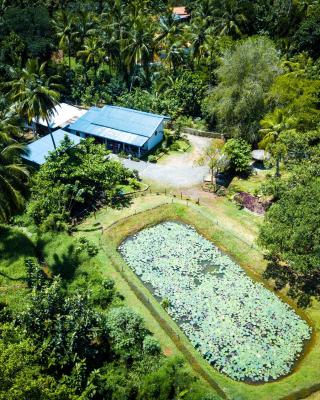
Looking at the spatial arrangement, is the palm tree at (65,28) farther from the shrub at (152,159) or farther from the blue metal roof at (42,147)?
the shrub at (152,159)

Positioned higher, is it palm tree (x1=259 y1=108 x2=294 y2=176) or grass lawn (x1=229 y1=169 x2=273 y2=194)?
palm tree (x1=259 y1=108 x2=294 y2=176)

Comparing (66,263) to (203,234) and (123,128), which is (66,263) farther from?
(123,128)

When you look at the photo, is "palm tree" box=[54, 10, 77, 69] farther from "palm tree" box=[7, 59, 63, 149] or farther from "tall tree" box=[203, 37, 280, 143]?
"tall tree" box=[203, 37, 280, 143]

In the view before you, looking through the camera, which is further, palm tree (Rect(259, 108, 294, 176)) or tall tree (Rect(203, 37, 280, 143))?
tall tree (Rect(203, 37, 280, 143))

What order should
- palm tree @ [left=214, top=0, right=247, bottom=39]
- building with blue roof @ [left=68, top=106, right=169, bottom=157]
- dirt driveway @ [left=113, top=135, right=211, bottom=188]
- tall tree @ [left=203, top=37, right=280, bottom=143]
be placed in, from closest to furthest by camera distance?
dirt driveway @ [left=113, top=135, right=211, bottom=188] < tall tree @ [left=203, top=37, right=280, bottom=143] < building with blue roof @ [left=68, top=106, right=169, bottom=157] < palm tree @ [left=214, top=0, right=247, bottom=39]

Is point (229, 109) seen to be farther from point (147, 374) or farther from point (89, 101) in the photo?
point (147, 374)

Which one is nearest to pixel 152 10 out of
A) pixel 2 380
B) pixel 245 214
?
pixel 245 214

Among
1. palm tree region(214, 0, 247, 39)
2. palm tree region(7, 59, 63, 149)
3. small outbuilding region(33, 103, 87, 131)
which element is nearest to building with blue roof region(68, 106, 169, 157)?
small outbuilding region(33, 103, 87, 131)
